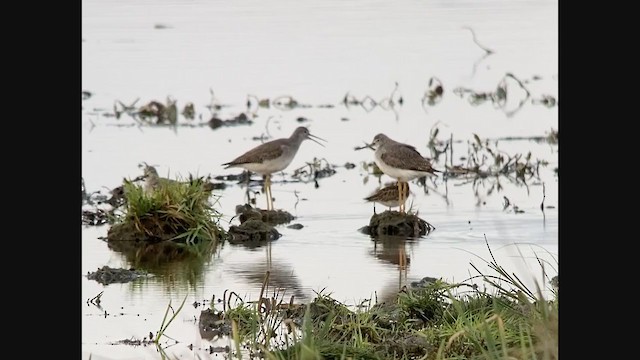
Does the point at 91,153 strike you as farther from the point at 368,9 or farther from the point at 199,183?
the point at 368,9

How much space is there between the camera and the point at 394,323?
10.3 metres

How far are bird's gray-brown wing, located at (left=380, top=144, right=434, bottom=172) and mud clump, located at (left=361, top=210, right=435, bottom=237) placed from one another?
0.96 metres

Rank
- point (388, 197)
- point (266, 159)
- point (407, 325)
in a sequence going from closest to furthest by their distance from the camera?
1. point (407, 325)
2. point (388, 197)
3. point (266, 159)

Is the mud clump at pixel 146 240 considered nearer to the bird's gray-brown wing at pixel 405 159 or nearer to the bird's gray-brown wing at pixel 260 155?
the bird's gray-brown wing at pixel 260 155

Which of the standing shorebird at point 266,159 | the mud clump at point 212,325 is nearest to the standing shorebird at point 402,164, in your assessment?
Result: the standing shorebird at point 266,159

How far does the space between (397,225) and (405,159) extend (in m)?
1.19

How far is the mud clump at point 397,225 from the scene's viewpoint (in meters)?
14.4

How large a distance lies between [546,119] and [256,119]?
163 inches

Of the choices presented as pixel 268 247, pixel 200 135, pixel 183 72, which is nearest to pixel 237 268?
pixel 268 247

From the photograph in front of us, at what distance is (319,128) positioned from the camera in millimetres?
21047

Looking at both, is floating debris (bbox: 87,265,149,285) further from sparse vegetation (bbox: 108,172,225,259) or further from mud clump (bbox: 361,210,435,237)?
mud clump (bbox: 361,210,435,237)

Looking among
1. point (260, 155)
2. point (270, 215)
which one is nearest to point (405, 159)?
point (270, 215)

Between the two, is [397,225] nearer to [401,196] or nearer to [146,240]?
[401,196]

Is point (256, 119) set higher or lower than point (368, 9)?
lower
